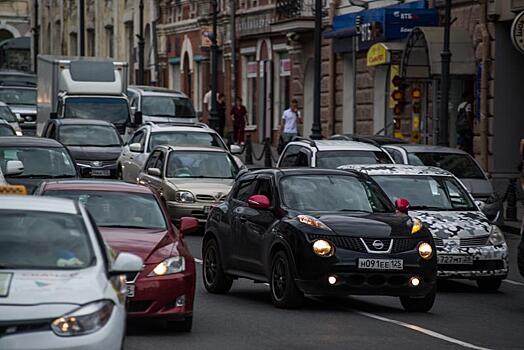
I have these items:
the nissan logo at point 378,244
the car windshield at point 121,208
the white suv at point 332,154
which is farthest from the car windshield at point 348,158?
the car windshield at point 121,208

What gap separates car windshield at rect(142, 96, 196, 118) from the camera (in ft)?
145

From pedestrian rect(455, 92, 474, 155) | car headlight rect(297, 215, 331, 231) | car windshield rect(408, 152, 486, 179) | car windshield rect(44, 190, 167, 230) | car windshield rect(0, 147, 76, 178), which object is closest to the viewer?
car windshield rect(44, 190, 167, 230)

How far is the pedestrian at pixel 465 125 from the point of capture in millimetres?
35250

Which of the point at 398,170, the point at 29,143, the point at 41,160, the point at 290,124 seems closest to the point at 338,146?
the point at 41,160

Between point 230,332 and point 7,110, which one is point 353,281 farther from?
point 7,110

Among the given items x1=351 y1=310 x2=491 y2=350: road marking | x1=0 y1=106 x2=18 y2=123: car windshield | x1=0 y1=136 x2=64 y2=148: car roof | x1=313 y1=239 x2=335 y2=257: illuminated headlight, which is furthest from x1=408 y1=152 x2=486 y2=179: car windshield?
x1=0 y1=106 x2=18 y2=123: car windshield

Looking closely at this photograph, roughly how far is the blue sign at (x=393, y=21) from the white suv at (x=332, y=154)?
12.7m

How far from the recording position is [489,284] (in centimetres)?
1814

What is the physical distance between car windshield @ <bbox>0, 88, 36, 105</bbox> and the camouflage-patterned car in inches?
1458

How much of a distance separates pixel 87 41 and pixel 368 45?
4143 cm

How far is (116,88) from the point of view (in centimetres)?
4172

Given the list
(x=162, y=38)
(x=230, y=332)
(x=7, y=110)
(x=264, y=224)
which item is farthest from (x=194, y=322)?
(x=162, y=38)

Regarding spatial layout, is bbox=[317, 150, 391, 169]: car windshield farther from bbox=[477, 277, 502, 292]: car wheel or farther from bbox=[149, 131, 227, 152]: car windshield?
bbox=[149, 131, 227, 152]: car windshield

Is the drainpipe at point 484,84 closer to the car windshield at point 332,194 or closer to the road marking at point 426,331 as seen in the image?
the car windshield at point 332,194
